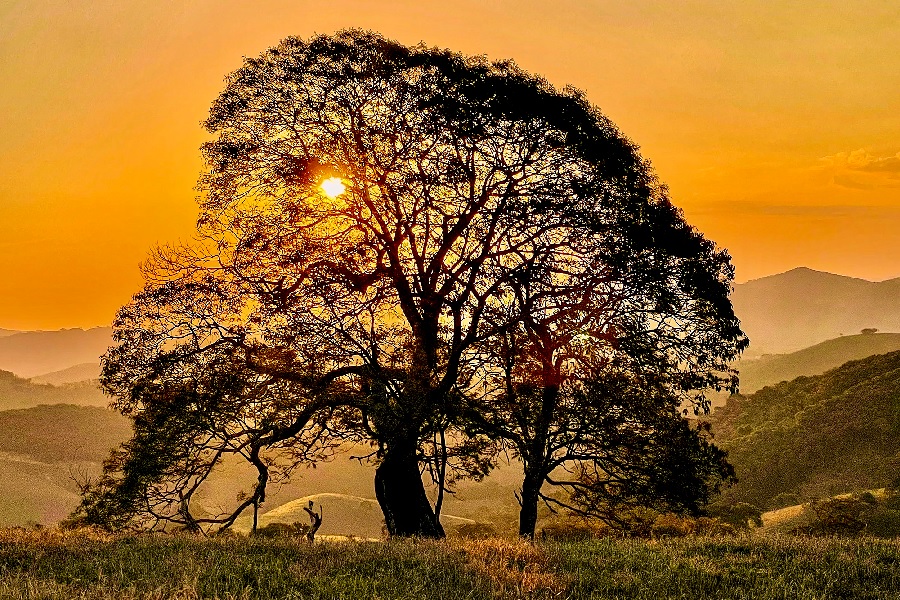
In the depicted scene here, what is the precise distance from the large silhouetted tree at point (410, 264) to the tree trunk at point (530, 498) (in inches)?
78.7

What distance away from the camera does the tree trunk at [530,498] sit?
18109 mm

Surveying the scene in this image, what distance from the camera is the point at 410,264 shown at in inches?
711

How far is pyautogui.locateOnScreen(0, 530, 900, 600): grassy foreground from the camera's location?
758cm

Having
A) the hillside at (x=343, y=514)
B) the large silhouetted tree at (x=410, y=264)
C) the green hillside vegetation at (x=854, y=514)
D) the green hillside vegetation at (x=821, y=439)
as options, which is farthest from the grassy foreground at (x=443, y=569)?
the hillside at (x=343, y=514)

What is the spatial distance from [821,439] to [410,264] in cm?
11612

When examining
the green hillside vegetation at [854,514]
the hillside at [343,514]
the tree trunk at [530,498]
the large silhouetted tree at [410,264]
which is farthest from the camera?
the hillside at [343,514]

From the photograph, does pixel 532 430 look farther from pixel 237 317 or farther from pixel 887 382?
pixel 887 382

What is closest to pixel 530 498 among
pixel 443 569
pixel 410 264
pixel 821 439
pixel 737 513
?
pixel 410 264

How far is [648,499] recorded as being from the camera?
18078 mm

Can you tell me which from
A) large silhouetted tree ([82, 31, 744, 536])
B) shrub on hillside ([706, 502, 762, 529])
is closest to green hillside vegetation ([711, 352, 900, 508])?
shrub on hillside ([706, 502, 762, 529])

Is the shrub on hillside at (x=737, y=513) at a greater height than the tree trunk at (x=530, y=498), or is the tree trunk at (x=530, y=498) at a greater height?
the tree trunk at (x=530, y=498)

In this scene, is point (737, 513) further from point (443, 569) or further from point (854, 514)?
point (443, 569)

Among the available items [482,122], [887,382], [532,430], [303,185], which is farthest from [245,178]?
Result: [887,382]

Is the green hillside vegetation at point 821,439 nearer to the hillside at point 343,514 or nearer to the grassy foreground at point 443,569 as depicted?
the hillside at point 343,514
